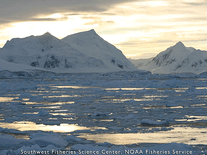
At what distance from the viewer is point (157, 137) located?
993 cm

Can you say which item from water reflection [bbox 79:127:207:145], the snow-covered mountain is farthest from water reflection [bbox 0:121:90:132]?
the snow-covered mountain

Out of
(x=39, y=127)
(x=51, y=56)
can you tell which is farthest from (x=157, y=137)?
(x=51, y=56)

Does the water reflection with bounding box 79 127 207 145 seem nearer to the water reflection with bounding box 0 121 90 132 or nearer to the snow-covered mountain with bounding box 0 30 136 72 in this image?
the water reflection with bounding box 0 121 90 132

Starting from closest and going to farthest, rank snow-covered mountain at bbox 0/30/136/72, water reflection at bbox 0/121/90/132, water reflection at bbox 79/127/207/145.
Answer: water reflection at bbox 79/127/207/145 < water reflection at bbox 0/121/90/132 < snow-covered mountain at bbox 0/30/136/72

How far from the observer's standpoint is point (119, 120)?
43.1 ft

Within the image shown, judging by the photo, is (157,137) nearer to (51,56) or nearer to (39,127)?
(39,127)

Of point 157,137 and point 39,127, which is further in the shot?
point 39,127

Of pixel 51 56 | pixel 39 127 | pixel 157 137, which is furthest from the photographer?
pixel 51 56

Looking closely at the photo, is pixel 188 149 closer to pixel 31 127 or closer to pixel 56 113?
pixel 31 127

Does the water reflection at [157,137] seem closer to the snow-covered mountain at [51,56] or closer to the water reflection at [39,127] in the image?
the water reflection at [39,127]

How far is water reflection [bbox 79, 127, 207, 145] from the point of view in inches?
370

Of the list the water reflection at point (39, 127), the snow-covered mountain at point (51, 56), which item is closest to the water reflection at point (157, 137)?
the water reflection at point (39, 127)

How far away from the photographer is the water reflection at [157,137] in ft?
30.8

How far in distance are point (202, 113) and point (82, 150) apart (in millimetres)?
8171
